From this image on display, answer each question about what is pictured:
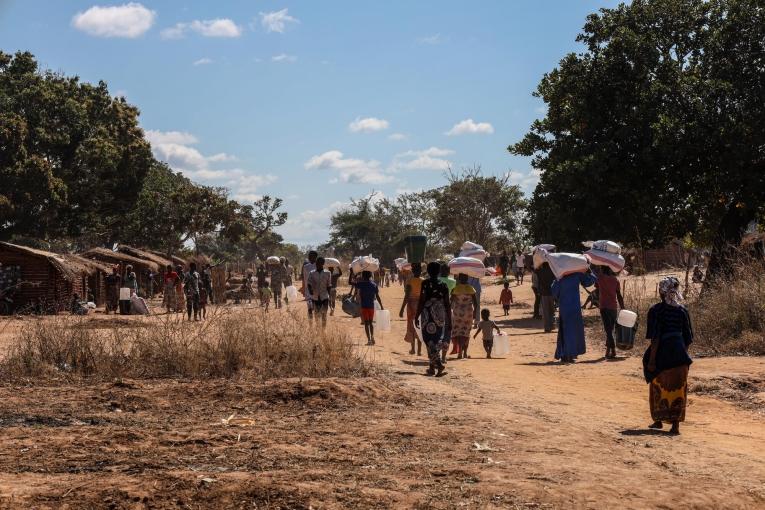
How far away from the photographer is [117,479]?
7.16 m

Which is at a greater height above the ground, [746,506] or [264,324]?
[264,324]

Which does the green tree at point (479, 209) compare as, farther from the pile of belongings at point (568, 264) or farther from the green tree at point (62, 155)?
the pile of belongings at point (568, 264)

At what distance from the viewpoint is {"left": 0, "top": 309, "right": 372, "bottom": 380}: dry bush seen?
41.4ft

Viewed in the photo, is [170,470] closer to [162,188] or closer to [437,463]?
[437,463]

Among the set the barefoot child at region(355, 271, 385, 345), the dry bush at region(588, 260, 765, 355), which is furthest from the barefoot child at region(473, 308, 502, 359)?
the dry bush at region(588, 260, 765, 355)

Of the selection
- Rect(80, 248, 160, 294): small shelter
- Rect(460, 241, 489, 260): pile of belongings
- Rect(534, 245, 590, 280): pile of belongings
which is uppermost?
Rect(80, 248, 160, 294): small shelter

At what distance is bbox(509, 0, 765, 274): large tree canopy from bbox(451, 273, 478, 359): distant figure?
9.49 meters

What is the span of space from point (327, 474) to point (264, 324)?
243 inches

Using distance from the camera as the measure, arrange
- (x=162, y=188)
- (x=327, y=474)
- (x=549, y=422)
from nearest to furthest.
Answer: (x=327, y=474), (x=549, y=422), (x=162, y=188)

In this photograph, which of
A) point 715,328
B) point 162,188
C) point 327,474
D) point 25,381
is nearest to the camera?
point 327,474

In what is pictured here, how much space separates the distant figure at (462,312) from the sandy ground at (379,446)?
2.28 metres

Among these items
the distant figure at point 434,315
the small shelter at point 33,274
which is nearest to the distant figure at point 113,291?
the small shelter at point 33,274

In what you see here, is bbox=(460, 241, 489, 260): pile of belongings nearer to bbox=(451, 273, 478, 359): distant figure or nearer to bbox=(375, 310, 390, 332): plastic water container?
bbox=(375, 310, 390, 332): plastic water container

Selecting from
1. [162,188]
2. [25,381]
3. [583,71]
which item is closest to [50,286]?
[583,71]
